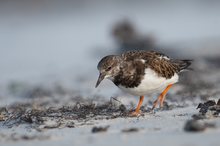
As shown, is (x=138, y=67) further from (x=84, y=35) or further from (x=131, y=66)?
(x=84, y=35)

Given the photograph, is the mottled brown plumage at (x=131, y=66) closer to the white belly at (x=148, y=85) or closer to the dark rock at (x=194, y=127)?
the white belly at (x=148, y=85)

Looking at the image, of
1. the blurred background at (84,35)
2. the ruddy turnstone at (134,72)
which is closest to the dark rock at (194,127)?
the ruddy turnstone at (134,72)

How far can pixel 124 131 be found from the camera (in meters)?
4.29

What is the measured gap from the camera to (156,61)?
5.70 meters

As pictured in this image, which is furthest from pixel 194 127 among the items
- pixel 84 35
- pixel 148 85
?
pixel 84 35

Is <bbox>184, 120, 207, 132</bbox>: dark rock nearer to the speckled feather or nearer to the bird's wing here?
the speckled feather

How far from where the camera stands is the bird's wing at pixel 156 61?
5.55m

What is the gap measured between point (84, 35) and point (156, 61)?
9.31 meters

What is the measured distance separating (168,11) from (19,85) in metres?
11.1

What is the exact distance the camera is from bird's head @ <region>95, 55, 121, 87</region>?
5.38m

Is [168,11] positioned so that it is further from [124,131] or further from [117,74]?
[124,131]

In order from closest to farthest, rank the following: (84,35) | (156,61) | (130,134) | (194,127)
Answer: (194,127), (130,134), (156,61), (84,35)

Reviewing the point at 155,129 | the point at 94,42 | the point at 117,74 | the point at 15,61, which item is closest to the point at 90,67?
the point at 15,61

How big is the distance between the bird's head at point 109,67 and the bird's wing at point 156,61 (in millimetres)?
125
